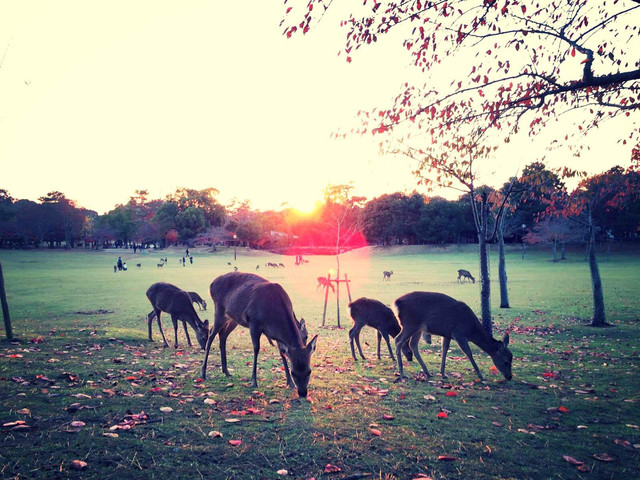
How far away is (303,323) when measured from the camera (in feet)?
28.6

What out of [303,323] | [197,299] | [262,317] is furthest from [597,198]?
[197,299]

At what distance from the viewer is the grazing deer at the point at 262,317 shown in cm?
678

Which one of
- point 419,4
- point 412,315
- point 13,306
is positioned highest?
point 419,4

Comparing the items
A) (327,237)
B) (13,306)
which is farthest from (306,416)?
(327,237)

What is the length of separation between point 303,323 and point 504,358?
4.21 meters

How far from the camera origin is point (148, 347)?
11.2 meters

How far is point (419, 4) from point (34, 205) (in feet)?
304

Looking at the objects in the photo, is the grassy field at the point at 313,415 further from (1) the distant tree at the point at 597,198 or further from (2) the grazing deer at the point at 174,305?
(1) the distant tree at the point at 597,198

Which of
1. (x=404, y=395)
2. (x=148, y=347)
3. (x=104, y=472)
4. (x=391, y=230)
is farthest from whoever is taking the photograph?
(x=391, y=230)

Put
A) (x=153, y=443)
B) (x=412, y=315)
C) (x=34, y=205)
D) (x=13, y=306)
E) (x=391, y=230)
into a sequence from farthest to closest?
(x=391, y=230), (x=34, y=205), (x=13, y=306), (x=412, y=315), (x=153, y=443)

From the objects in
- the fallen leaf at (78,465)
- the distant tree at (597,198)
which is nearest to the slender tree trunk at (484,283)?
the distant tree at (597,198)

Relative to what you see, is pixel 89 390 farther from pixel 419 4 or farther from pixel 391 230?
pixel 391 230

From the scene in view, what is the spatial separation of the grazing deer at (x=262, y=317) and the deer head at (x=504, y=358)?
4.14m

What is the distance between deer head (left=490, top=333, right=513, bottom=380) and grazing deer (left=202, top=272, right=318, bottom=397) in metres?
4.14
